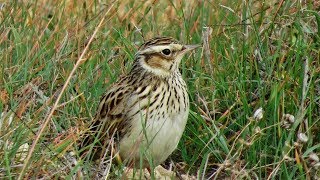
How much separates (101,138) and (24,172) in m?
1.18

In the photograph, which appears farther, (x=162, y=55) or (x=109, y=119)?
(x=162, y=55)

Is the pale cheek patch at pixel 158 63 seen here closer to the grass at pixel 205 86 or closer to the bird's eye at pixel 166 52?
the bird's eye at pixel 166 52

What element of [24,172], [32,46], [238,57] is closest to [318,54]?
[238,57]

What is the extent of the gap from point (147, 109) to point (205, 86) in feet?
4.00

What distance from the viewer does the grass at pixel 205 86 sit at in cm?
582

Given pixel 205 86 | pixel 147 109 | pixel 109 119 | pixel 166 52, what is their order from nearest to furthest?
pixel 147 109 < pixel 109 119 < pixel 166 52 < pixel 205 86

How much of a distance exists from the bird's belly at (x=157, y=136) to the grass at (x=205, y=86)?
0.76 feet

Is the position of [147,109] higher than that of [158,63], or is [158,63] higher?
[158,63]

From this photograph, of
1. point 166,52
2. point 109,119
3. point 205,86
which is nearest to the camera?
point 109,119

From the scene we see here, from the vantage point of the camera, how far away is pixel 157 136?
596cm

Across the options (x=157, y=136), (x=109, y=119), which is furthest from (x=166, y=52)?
(x=157, y=136)

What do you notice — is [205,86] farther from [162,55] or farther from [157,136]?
[157,136]

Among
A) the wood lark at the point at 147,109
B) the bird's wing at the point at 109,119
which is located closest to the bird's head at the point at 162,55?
the wood lark at the point at 147,109

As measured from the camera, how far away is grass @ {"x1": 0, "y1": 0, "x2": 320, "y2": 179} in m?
5.82
